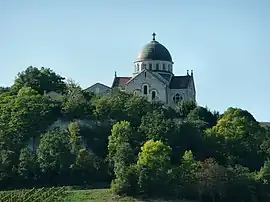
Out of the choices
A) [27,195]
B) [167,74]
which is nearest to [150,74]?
[167,74]

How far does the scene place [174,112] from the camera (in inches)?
2473

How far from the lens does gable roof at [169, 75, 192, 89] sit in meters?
69.8

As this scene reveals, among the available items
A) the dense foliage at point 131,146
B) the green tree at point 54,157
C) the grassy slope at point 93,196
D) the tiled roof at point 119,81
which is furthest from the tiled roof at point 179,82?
the grassy slope at point 93,196

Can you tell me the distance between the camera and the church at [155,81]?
6881 cm

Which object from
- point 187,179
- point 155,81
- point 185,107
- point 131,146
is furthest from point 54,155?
point 155,81

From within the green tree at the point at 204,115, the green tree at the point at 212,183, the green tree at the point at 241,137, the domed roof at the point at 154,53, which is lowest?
the green tree at the point at 212,183

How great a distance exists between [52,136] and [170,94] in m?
17.2

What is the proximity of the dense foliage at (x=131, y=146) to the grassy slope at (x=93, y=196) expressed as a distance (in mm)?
801

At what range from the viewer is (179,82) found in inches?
2761

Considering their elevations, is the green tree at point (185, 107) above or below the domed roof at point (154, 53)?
below

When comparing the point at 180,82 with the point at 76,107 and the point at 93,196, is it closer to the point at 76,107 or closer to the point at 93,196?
the point at 76,107

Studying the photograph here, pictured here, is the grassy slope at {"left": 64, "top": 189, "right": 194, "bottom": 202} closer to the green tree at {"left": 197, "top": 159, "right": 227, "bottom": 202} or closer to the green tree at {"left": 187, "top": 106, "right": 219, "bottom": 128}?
the green tree at {"left": 197, "top": 159, "right": 227, "bottom": 202}

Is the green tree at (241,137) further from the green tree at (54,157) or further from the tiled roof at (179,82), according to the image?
the green tree at (54,157)

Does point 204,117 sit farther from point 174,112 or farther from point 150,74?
point 150,74
